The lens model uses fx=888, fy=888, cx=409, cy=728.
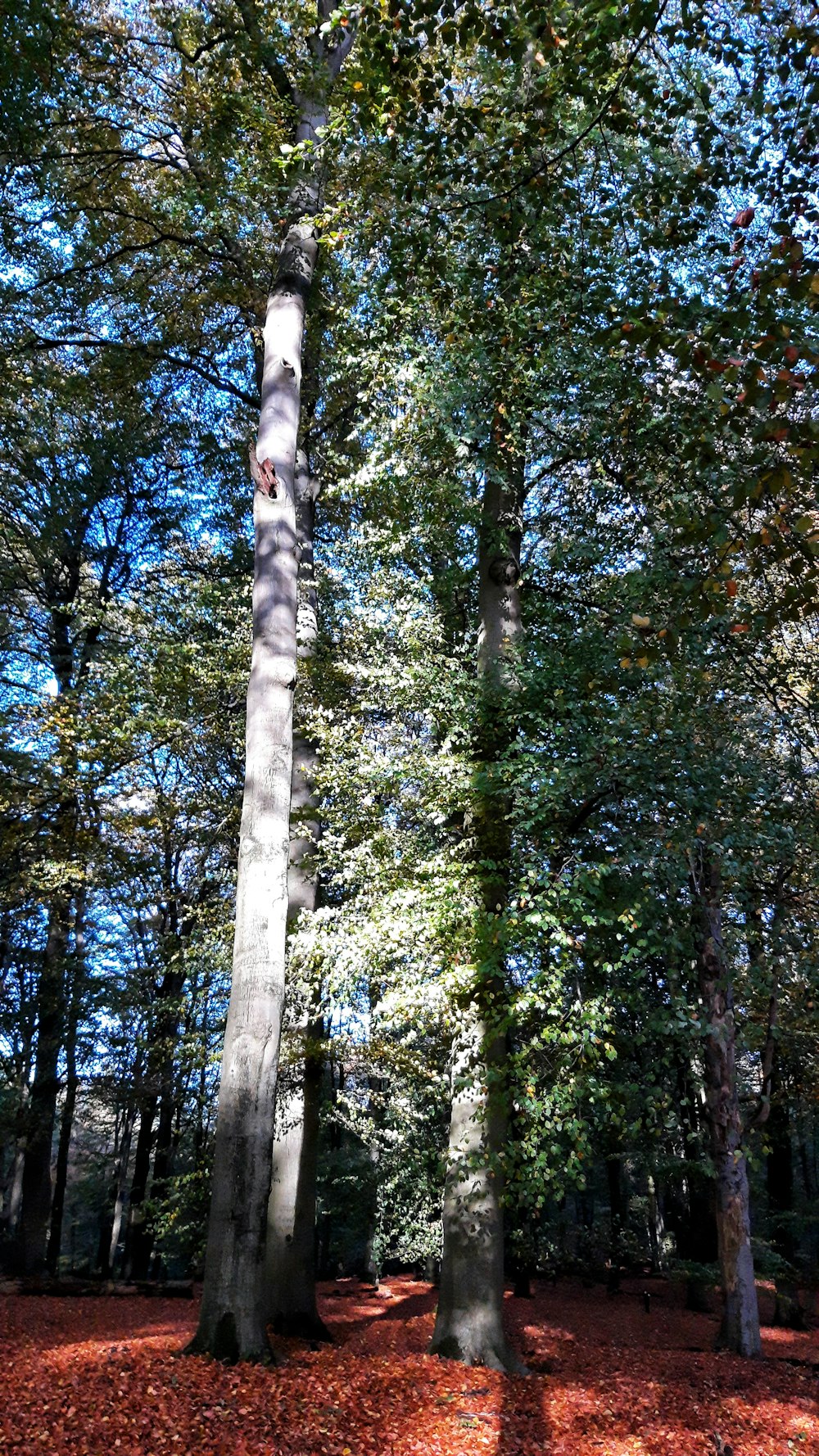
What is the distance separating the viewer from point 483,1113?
25.1ft

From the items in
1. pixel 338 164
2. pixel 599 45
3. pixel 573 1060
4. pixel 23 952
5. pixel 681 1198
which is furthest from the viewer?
pixel 681 1198

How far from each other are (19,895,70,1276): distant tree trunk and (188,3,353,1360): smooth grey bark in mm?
9909

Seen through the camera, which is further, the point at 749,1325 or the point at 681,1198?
the point at 681,1198

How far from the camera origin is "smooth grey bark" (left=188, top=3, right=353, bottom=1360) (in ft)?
18.3

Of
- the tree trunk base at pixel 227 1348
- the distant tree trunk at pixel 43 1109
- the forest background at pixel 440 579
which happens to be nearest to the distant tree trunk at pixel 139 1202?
the distant tree trunk at pixel 43 1109

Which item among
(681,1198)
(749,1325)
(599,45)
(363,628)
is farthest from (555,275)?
(681,1198)

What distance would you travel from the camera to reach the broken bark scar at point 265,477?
745 centimetres

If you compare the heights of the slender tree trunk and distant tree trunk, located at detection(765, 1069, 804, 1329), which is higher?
the slender tree trunk

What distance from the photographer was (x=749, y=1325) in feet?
33.2

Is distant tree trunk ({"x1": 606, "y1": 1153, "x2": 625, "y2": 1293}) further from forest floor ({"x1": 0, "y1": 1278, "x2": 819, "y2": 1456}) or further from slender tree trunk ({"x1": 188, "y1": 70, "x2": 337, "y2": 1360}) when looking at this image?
slender tree trunk ({"x1": 188, "y1": 70, "x2": 337, "y2": 1360})

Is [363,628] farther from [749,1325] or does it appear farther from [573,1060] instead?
[749,1325]

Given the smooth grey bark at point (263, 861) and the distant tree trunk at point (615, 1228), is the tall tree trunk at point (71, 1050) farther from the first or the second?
the distant tree trunk at point (615, 1228)

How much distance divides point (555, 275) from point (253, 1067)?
246 inches

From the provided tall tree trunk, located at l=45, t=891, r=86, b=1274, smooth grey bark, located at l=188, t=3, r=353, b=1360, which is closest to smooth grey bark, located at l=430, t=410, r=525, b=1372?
smooth grey bark, located at l=188, t=3, r=353, b=1360
